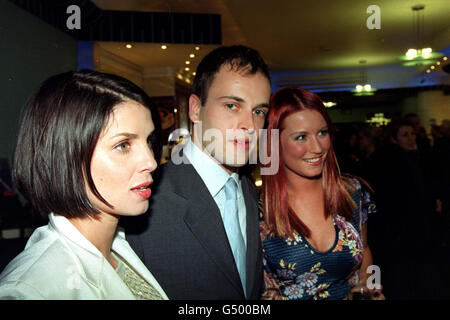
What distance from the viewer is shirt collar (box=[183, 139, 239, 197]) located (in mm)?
1261

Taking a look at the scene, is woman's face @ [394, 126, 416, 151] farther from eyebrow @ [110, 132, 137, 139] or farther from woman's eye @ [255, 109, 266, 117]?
eyebrow @ [110, 132, 137, 139]

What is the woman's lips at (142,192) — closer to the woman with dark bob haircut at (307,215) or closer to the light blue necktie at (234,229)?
the light blue necktie at (234,229)

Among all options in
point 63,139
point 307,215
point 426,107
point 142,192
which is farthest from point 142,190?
point 426,107

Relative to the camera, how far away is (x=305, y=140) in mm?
1545

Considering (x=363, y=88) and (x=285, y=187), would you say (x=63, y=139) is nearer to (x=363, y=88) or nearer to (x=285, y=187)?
(x=285, y=187)

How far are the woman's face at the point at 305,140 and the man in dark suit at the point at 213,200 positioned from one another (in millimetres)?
287

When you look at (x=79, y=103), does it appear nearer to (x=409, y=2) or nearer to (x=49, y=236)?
(x=49, y=236)

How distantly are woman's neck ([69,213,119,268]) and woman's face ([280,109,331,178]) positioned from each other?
93 cm

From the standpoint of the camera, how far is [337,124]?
1.86 metres

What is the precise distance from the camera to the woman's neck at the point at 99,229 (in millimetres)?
908

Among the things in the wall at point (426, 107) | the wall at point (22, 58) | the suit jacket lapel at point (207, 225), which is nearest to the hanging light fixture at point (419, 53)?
the wall at point (426, 107)

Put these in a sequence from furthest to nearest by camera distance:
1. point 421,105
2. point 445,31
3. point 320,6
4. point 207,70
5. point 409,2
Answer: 1. point 320,6
2. point 421,105
3. point 445,31
4. point 409,2
5. point 207,70
